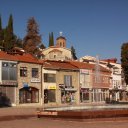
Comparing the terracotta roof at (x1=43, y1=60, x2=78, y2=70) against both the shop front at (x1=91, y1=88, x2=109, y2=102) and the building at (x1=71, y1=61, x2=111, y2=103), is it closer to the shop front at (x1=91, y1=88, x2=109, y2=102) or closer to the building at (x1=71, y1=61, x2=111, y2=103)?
the building at (x1=71, y1=61, x2=111, y2=103)

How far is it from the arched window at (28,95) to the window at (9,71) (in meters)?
2.90

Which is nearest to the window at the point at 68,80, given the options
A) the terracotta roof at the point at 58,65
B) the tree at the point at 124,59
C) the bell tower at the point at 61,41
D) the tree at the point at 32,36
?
the terracotta roof at the point at 58,65

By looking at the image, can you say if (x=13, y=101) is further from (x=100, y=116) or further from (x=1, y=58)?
(x=100, y=116)

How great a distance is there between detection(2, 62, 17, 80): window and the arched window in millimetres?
2896

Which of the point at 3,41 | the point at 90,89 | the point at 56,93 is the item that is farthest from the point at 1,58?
the point at 3,41

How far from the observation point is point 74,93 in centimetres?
7094

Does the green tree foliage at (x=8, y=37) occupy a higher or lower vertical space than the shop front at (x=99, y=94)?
higher

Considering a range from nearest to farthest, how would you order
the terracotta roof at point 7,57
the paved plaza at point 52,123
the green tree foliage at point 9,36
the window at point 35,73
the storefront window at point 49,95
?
the paved plaza at point 52,123, the terracotta roof at point 7,57, the window at point 35,73, the storefront window at point 49,95, the green tree foliage at point 9,36

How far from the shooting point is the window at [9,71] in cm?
5687

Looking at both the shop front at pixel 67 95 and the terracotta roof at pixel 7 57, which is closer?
the terracotta roof at pixel 7 57

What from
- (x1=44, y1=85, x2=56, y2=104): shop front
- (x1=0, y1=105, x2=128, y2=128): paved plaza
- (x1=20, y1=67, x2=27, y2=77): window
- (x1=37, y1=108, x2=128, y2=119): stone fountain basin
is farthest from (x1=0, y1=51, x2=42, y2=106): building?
(x1=37, y1=108, x2=128, y2=119): stone fountain basin

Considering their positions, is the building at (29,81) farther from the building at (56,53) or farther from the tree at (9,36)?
the tree at (9,36)

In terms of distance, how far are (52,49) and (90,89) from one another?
23.6 m

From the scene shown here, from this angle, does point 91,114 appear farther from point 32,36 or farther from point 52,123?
point 32,36
